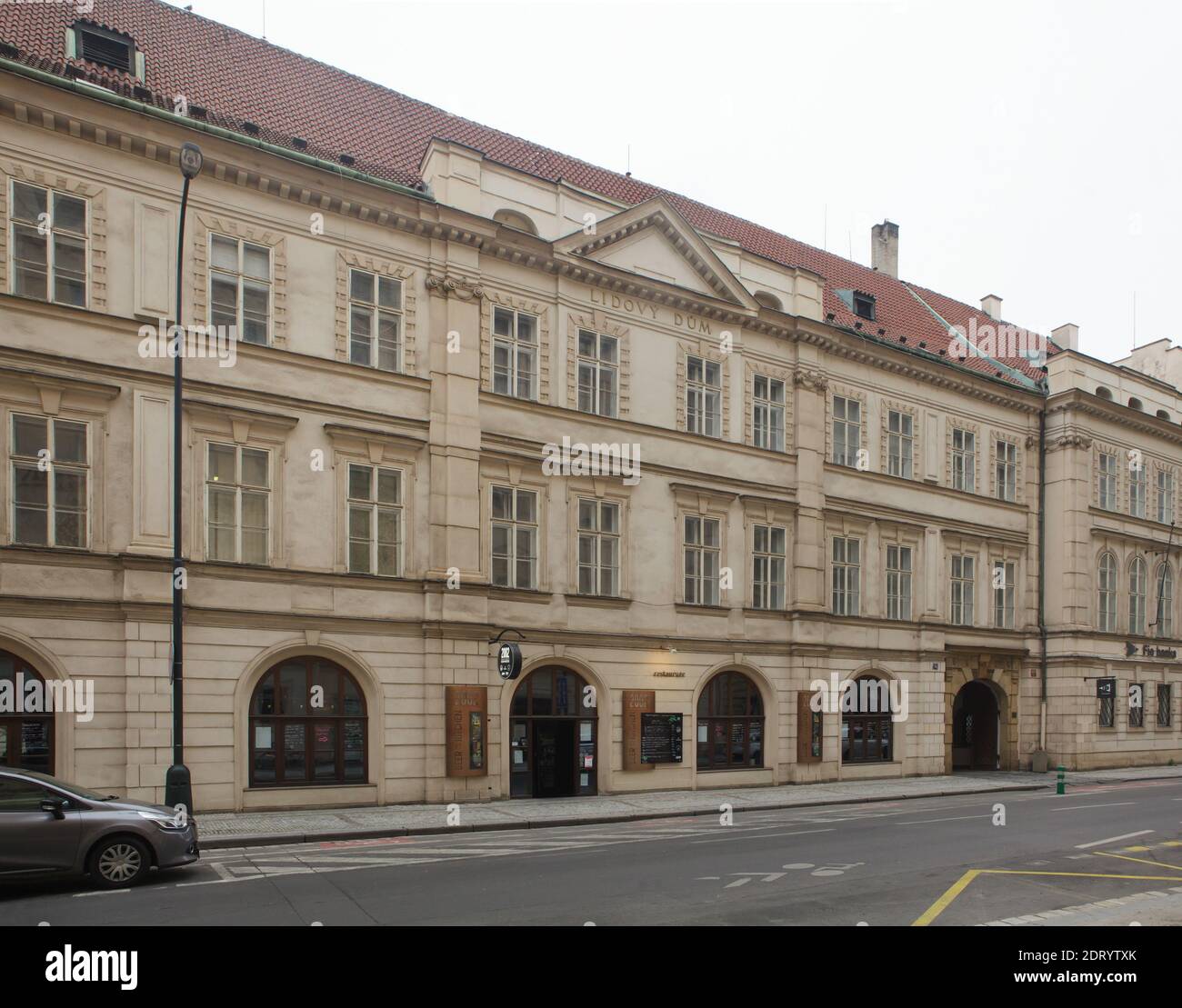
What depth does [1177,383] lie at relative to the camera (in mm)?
46688

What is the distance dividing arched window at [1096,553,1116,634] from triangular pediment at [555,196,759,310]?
2018cm

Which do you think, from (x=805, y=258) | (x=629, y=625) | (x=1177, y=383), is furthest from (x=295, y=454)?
(x=1177, y=383)

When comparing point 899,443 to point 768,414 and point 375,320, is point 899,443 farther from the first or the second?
point 375,320

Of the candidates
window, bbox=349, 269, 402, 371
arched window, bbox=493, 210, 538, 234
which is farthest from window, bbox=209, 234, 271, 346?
arched window, bbox=493, 210, 538, 234

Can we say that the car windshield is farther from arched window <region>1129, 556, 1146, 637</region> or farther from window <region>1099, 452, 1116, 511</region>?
arched window <region>1129, 556, 1146, 637</region>

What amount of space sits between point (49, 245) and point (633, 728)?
17.3m

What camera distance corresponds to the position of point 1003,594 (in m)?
37.6

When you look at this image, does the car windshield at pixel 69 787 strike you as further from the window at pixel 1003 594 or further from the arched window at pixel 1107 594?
the arched window at pixel 1107 594

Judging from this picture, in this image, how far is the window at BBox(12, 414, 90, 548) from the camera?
1909 cm

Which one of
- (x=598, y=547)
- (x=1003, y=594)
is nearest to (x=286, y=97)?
(x=598, y=547)

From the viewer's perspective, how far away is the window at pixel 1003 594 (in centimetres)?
3725

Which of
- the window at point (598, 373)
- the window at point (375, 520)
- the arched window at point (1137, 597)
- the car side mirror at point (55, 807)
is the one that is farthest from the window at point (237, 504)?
the arched window at point (1137, 597)
